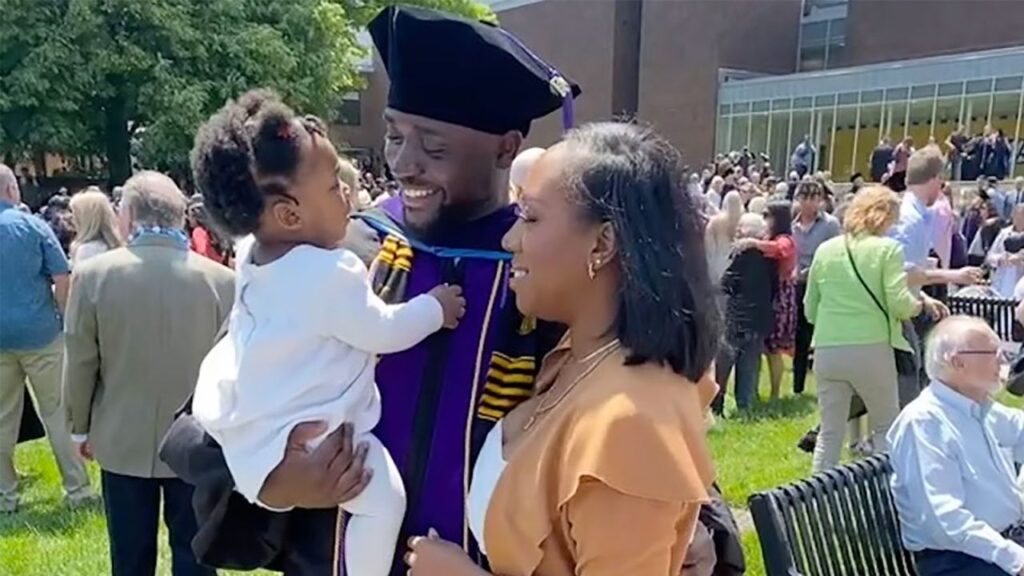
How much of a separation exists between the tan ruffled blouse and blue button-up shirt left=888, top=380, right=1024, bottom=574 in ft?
8.60

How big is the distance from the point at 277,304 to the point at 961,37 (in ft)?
108

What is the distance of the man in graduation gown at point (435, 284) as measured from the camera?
1669 mm

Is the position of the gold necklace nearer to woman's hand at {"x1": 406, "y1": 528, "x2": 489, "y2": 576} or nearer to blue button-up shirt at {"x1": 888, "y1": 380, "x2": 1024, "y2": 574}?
woman's hand at {"x1": 406, "y1": 528, "x2": 489, "y2": 576}

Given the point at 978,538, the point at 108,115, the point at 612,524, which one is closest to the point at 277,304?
the point at 612,524

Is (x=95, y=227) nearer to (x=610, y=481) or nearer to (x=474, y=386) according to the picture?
(x=474, y=386)

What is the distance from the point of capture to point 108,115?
23641mm

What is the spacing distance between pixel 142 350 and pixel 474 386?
9.33 ft

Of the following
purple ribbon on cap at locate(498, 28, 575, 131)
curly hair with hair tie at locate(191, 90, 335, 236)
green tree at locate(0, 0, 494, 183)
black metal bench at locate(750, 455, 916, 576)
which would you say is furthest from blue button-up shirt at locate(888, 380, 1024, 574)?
green tree at locate(0, 0, 494, 183)

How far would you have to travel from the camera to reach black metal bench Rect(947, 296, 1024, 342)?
862 cm

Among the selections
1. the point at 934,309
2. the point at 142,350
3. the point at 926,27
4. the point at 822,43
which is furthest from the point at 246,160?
the point at 822,43

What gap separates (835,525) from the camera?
383 cm

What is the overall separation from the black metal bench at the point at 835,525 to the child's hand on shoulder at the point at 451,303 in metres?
2.11

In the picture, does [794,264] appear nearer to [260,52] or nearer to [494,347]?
[494,347]

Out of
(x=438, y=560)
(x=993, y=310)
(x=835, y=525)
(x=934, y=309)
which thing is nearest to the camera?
(x=438, y=560)
